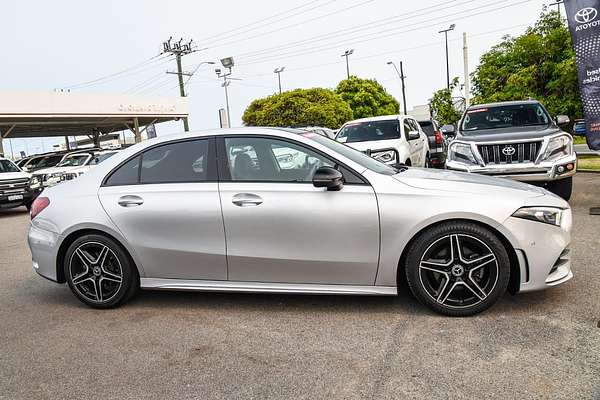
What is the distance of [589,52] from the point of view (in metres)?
7.73

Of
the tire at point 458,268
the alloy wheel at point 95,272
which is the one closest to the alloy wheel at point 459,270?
the tire at point 458,268

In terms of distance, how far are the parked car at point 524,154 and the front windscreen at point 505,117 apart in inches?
7.0

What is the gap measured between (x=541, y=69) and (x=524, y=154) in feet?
43.5

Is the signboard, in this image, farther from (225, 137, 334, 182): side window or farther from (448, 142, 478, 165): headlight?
(225, 137, 334, 182): side window

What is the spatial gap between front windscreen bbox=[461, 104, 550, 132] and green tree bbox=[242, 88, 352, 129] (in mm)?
32880

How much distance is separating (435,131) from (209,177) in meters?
12.7

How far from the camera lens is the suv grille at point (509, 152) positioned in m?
7.54

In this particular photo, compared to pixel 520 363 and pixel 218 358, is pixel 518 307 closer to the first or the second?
pixel 520 363

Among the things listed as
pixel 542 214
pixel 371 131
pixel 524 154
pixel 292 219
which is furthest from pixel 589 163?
pixel 292 219

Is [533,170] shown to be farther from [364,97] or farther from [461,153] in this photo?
[364,97]

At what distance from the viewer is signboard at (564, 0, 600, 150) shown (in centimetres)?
743

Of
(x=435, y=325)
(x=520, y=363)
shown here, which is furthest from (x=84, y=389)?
(x=520, y=363)

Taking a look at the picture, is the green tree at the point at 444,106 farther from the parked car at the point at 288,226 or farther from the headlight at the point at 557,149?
the parked car at the point at 288,226

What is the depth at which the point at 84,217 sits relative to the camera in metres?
4.50
